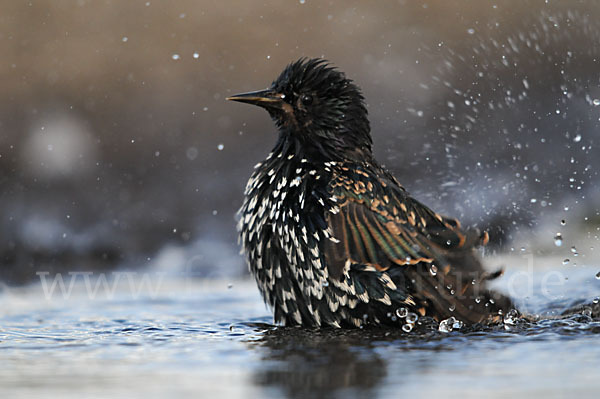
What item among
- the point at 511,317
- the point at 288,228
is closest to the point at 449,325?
the point at 511,317

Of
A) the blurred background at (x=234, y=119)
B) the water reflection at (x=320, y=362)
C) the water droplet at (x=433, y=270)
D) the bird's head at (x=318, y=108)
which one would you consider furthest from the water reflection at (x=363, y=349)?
the blurred background at (x=234, y=119)

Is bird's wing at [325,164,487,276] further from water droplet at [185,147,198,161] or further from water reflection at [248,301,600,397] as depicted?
water droplet at [185,147,198,161]

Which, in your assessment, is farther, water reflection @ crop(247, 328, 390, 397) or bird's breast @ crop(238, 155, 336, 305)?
bird's breast @ crop(238, 155, 336, 305)

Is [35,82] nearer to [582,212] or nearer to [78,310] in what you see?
[78,310]

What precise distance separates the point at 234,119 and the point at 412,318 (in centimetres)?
512

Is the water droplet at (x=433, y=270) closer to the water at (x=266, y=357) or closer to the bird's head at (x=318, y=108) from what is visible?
the water at (x=266, y=357)

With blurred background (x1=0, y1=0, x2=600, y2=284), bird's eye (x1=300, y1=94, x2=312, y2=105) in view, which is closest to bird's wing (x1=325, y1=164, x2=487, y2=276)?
bird's eye (x1=300, y1=94, x2=312, y2=105)

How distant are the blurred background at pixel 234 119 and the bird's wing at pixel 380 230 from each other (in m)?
3.04

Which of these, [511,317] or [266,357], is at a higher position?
[511,317]

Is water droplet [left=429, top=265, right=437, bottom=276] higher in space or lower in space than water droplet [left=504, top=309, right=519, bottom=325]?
higher

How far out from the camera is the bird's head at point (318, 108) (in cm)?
451

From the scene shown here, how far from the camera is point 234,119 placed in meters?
8.84

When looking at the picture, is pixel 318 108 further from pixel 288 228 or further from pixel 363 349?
pixel 363 349

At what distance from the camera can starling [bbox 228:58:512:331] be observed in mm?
4062
